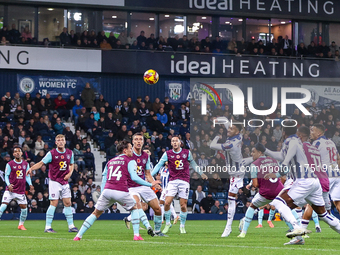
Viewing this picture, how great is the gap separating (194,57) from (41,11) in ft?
29.7

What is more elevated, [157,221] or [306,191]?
[306,191]

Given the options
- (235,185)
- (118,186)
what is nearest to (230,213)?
(235,185)

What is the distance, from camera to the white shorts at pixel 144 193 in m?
13.7

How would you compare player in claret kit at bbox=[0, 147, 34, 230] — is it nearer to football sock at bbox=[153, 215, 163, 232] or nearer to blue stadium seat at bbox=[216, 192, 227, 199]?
football sock at bbox=[153, 215, 163, 232]

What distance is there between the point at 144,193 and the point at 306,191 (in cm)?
426

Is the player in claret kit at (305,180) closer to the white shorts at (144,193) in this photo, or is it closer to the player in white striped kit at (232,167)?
the player in white striped kit at (232,167)

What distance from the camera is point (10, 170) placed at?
17.9m

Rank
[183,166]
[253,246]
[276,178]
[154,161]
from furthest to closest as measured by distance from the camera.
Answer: [154,161] < [183,166] < [276,178] < [253,246]

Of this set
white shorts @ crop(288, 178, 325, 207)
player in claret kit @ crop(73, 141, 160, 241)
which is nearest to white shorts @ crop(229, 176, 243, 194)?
white shorts @ crop(288, 178, 325, 207)

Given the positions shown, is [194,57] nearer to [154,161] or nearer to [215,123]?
[215,123]

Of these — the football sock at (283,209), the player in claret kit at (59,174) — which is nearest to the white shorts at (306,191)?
the football sock at (283,209)

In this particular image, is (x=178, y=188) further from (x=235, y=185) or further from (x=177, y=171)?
(x=235, y=185)

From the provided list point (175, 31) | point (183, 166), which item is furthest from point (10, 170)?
point (175, 31)

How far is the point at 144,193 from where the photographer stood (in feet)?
45.2
